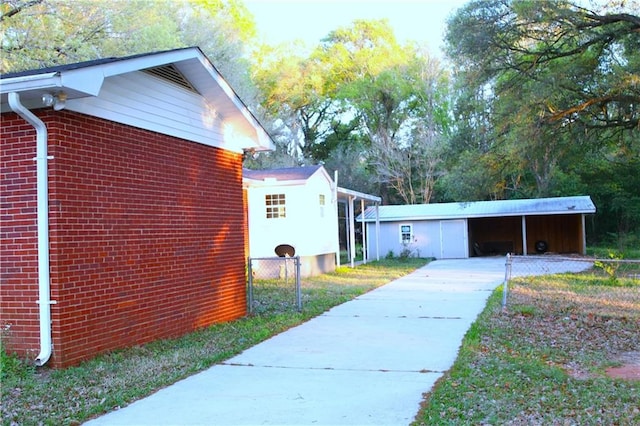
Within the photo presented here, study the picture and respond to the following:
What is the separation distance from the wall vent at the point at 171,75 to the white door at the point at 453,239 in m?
21.1

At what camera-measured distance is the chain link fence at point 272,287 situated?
10375 mm

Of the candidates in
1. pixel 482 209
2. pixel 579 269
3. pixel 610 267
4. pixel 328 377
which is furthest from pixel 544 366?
pixel 482 209

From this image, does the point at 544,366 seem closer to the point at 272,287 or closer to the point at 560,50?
the point at 272,287

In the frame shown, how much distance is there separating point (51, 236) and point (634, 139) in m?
16.6

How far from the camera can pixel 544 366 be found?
20.6 feet

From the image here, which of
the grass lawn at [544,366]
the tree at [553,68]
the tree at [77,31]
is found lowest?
the grass lawn at [544,366]

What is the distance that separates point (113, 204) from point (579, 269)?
17378 millimetres

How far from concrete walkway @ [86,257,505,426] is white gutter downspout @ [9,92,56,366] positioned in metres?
1.56

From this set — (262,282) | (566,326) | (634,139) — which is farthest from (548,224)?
(566,326)

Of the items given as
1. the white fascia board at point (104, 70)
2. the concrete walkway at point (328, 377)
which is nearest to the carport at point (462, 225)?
the concrete walkway at point (328, 377)

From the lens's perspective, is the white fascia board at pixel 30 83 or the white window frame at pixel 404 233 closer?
the white fascia board at pixel 30 83

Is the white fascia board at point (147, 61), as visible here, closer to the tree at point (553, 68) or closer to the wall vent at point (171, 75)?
the wall vent at point (171, 75)

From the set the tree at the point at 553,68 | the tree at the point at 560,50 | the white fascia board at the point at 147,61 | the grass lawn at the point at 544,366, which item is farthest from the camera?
the tree at the point at 553,68

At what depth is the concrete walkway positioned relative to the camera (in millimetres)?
4672
